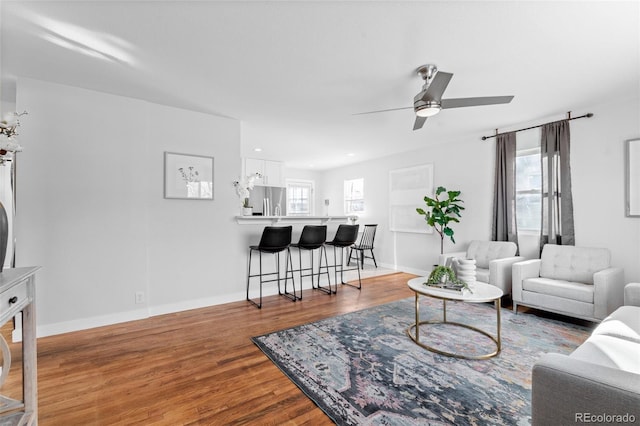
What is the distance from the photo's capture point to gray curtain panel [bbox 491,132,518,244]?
4.25 metres

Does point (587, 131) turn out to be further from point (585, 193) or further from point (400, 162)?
point (400, 162)

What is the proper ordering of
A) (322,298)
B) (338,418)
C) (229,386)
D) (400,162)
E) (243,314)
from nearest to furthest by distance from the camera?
(338,418)
(229,386)
(243,314)
(322,298)
(400,162)

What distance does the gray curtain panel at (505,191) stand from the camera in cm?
425

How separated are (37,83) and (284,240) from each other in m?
3.01

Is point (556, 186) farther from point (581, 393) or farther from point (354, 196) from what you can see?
point (354, 196)

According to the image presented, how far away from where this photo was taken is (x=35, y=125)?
2.78 metres

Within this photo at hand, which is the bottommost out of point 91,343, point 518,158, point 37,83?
point 91,343

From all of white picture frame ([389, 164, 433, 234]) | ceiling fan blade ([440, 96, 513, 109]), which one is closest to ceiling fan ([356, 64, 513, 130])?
ceiling fan blade ([440, 96, 513, 109])

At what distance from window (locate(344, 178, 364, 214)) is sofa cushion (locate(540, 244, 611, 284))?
4.15 metres

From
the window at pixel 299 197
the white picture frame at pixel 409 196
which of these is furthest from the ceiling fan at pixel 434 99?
the window at pixel 299 197

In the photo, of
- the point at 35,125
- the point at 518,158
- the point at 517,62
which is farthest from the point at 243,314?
the point at 518,158

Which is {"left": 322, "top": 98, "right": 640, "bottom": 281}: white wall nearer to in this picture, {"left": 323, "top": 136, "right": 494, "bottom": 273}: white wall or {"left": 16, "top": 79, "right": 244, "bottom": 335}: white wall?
{"left": 323, "top": 136, "right": 494, "bottom": 273}: white wall

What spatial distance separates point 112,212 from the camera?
312cm

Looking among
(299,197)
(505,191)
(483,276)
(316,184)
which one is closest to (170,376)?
(483,276)
